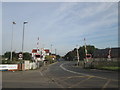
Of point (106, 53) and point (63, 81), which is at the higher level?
point (106, 53)

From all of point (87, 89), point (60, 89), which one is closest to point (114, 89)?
point (87, 89)

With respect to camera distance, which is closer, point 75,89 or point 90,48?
point 75,89

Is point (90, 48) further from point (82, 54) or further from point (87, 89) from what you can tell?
point (87, 89)

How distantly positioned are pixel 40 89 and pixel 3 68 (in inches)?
655

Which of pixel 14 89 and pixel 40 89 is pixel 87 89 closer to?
pixel 40 89

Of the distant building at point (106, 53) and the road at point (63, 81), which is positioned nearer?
the road at point (63, 81)

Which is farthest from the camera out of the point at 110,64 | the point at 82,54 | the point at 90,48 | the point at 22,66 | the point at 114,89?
the point at 90,48

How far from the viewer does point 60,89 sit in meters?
8.82

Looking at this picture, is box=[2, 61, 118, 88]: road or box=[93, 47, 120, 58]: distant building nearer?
box=[2, 61, 118, 88]: road

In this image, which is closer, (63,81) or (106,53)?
(63,81)

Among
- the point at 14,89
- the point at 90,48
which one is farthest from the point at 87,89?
the point at 90,48

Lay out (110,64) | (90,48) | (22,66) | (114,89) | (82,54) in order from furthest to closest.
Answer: (90,48)
(82,54)
(110,64)
(22,66)
(114,89)

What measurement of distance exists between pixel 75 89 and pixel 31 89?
245 centimetres

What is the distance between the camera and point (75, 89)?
872cm
